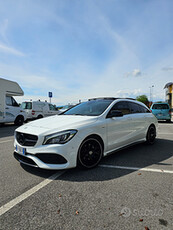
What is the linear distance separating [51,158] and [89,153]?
794 millimetres

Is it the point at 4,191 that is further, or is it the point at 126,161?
the point at 126,161

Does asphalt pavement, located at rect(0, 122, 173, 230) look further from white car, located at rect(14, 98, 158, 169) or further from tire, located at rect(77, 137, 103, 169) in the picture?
white car, located at rect(14, 98, 158, 169)

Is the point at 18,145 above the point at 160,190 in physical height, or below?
above

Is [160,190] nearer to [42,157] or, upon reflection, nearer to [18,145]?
[42,157]

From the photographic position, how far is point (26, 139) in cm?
297

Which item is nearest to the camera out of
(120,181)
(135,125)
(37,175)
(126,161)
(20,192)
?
(20,192)

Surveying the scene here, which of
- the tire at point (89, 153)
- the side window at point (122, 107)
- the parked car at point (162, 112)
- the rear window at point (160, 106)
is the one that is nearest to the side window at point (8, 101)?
the side window at point (122, 107)

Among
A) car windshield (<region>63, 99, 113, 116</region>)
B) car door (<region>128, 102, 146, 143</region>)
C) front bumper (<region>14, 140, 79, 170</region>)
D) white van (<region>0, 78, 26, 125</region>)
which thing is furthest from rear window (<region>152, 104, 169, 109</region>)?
front bumper (<region>14, 140, 79, 170</region>)

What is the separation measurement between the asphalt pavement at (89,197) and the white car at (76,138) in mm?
292

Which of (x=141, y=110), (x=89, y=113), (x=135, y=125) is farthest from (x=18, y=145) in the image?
(x=141, y=110)

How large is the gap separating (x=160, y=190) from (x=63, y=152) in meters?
1.65

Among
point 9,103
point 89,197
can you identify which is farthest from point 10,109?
point 89,197

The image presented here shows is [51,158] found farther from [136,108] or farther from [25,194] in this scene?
[136,108]

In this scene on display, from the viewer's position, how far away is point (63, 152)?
2682mm
